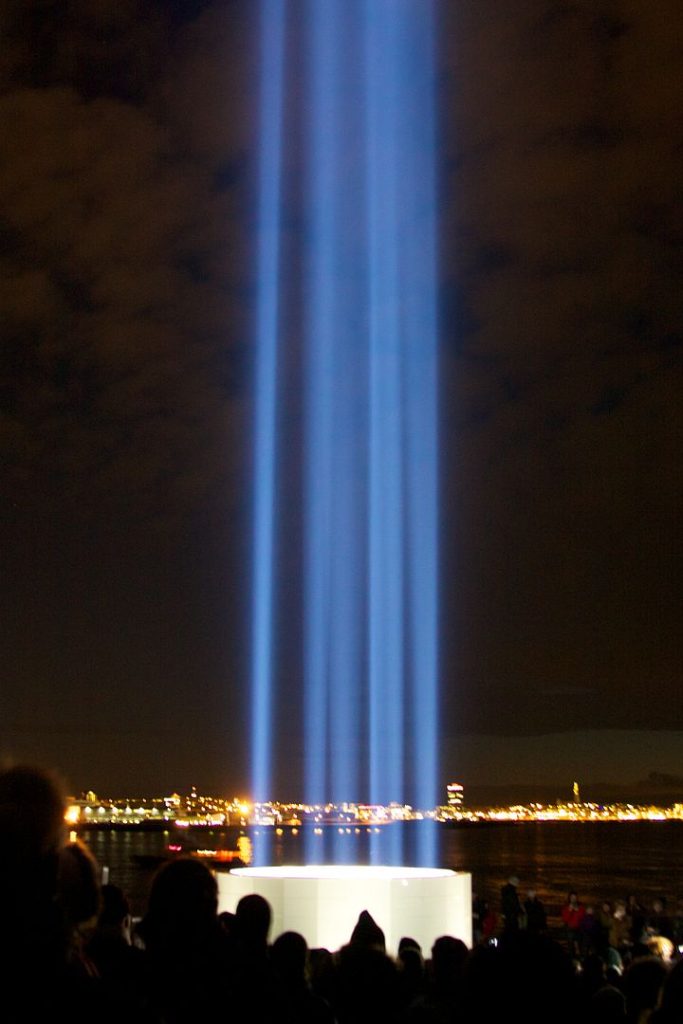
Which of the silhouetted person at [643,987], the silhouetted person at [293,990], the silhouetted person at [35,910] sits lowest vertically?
the silhouetted person at [643,987]

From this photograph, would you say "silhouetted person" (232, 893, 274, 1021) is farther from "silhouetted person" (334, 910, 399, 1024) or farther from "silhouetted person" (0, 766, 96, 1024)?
"silhouetted person" (0, 766, 96, 1024)

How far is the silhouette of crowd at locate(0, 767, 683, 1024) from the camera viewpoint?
2369 mm

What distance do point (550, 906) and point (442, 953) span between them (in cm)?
4939

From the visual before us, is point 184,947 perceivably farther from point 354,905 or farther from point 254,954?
point 354,905

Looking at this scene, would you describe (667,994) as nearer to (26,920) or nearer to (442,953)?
(26,920)

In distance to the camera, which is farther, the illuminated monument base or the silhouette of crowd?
the illuminated monument base

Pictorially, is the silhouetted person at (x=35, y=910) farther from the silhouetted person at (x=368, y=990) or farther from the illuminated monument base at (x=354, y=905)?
the illuminated monument base at (x=354, y=905)

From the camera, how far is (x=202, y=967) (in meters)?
3.88

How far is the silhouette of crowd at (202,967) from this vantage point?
93.3 inches

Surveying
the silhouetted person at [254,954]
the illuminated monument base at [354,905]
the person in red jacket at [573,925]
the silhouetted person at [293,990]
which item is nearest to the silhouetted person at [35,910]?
the silhouetted person at [254,954]

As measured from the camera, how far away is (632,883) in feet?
273

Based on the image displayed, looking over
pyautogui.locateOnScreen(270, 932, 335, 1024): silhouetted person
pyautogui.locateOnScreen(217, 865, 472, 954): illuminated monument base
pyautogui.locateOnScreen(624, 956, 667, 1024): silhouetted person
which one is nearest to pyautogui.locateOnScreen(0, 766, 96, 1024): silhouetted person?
pyautogui.locateOnScreen(270, 932, 335, 1024): silhouetted person

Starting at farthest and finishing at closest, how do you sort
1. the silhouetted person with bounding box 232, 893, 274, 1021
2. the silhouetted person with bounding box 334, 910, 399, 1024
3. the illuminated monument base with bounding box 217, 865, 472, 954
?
the illuminated monument base with bounding box 217, 865, 472, 954 < the silhouetted person with bounding box 334, 910, 399, 1024 < the silhouetted person with bounding box 232, 893, 274, 1021

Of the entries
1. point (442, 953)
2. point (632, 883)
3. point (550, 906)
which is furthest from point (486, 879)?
point (442, 953)
